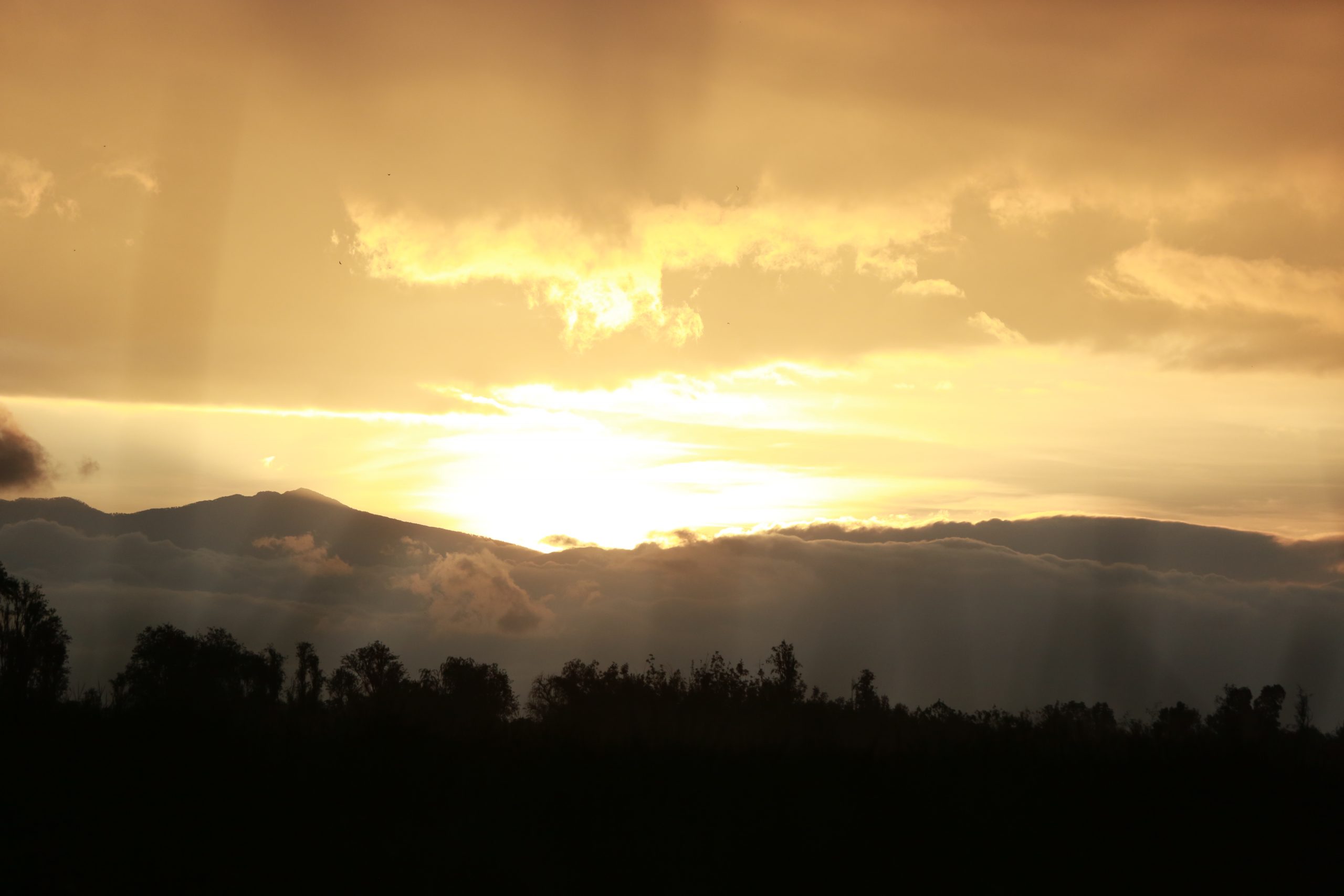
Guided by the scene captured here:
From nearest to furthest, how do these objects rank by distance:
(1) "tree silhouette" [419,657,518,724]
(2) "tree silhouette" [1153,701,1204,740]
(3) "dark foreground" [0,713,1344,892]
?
1. (3) "dark foreground" [0,713,1344,892]
2. (2) "tree silhouette" [1153,701,1204,740]
3. (1) "tree silhouette" [419,657,518,724]

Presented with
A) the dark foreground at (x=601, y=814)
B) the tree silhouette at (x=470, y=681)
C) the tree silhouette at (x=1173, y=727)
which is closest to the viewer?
the dark foreground at (x=601, y=814)

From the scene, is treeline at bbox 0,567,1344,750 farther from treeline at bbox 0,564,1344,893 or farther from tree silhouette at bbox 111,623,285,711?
tree silhouette at bbox 111,623,285,711

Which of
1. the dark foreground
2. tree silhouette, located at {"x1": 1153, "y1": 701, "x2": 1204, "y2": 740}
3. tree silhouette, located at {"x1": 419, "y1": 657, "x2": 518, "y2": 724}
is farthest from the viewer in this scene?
tree silhouette, located at {"x1": 419, "y1": 657, "x2": 518, "y2": 724}

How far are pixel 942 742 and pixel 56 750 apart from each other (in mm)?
21837

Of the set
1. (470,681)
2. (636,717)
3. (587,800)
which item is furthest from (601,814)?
(470,681)

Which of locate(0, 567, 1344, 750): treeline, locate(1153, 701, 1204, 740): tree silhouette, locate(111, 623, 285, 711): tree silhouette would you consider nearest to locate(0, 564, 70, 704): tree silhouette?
locate(0, 567, 1344, 750): treeline

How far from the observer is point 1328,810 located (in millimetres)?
20953

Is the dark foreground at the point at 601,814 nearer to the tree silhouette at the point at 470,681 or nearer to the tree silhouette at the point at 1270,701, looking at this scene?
A: the tree silhouette at the point at 1270,701

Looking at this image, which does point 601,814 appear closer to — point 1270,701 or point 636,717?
point 636,717

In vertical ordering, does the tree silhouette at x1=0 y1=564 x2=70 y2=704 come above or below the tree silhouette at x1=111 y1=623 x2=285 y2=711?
above

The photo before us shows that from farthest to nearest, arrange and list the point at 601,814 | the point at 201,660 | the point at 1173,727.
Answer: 1. the point at 201,660
2. the point at 1173,727
3. the point at 601,814

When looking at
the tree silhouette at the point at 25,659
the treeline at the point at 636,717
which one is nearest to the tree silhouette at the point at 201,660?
the tree silhouette at the point at 25,659

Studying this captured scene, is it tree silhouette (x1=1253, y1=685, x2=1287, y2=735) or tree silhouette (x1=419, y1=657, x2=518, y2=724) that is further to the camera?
tree silhouette (x1=419, y1=657, x2=518, y2=724)

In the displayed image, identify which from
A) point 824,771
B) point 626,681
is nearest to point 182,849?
point 824,771
